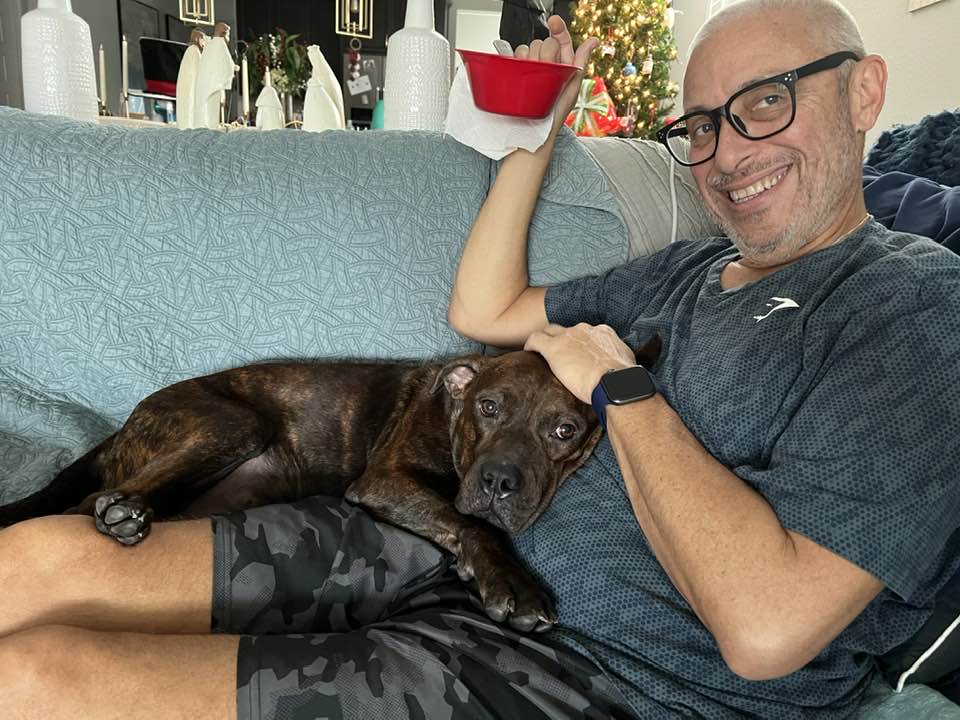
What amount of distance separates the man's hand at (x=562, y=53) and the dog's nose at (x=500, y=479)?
113 cm

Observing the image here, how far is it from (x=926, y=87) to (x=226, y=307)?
177 inches

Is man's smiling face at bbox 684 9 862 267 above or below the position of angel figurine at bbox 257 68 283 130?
below

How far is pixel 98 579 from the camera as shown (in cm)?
143

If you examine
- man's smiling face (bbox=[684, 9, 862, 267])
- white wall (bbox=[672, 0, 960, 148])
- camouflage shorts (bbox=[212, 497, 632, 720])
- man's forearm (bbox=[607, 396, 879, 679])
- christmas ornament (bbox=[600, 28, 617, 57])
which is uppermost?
christmas ornament (bbox=[600, 28, 617, 57])

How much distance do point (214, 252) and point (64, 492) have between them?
2.73ft

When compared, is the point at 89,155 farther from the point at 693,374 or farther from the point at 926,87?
the point at 926,87

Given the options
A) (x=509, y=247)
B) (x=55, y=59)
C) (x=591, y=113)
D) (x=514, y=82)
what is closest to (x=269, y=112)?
(x=55, y=59)

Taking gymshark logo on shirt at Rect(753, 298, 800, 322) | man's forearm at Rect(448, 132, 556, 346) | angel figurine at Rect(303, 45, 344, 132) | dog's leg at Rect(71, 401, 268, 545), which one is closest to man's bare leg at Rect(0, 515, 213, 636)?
dog's leg at Rect(71, 401, 268, 545)

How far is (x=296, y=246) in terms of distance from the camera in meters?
2.29

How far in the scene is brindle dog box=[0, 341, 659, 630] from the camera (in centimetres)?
173

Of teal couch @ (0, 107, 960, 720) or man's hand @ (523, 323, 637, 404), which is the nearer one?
man's hand @ (523, 323, 637, 404)

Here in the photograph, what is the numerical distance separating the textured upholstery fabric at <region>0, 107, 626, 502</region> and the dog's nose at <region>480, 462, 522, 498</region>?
704 millimetres

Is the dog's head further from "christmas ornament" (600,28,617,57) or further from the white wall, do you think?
"christmas ornament" (600,28,617,57)

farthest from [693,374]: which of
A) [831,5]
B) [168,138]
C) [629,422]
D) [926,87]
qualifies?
[926,87]
